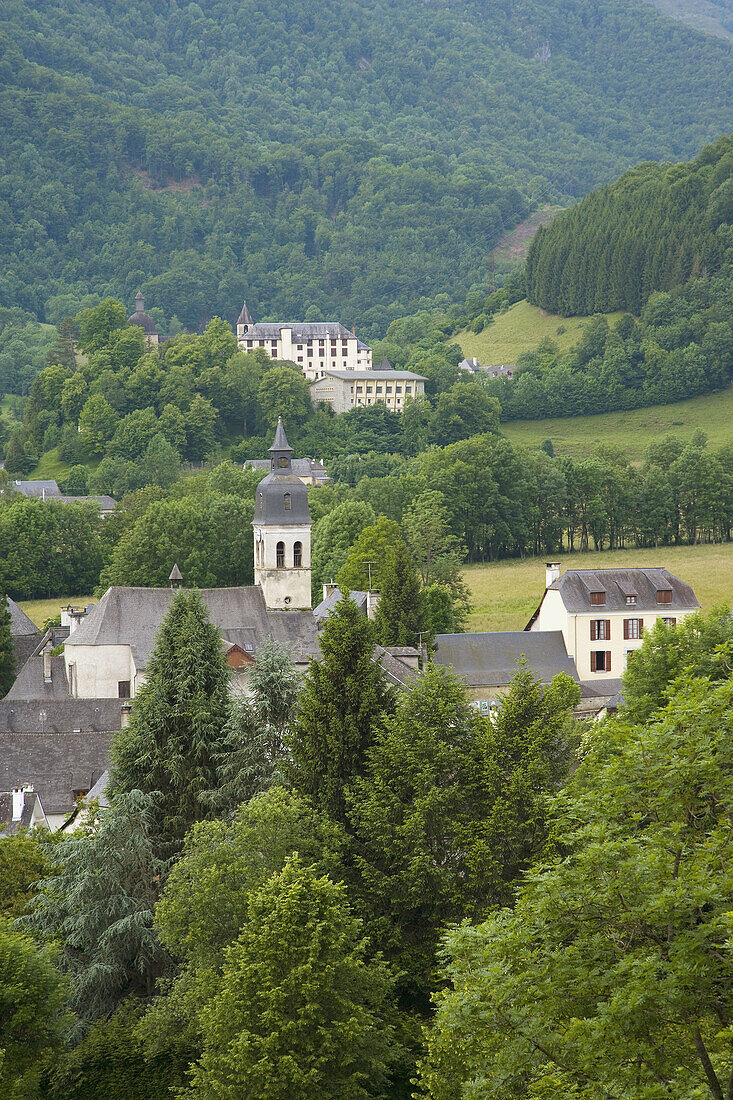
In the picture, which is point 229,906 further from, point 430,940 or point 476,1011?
point 476,1011

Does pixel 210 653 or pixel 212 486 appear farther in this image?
pixel 212 486

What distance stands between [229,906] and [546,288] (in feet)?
541

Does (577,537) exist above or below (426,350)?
below

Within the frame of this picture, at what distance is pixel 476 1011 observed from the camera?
1889 cm

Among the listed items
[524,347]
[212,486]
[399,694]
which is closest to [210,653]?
[399,694]

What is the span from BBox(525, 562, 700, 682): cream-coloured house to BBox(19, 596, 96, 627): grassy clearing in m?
41.3

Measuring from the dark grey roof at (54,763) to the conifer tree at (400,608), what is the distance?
62.2ft

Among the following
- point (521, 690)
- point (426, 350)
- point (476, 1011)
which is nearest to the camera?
point (476, 1011)

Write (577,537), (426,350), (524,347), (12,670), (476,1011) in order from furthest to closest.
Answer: (426,350) < (524,347) < (577,537) < (12,670) < (476,1011)

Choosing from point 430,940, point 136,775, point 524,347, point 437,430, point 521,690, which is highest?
point 524,347

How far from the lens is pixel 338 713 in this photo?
3416cm

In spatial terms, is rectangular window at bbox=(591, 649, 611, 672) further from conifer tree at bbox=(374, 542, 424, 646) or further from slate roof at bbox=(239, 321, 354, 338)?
slate roof at bbox=(239, 321, 354, 338)

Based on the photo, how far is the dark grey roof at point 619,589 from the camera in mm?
69000

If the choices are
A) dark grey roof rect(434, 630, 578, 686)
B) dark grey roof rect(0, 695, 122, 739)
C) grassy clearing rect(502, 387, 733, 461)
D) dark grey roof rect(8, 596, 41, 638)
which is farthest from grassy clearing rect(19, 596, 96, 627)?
grassy clearing rect(502, 387, 733, 461)
